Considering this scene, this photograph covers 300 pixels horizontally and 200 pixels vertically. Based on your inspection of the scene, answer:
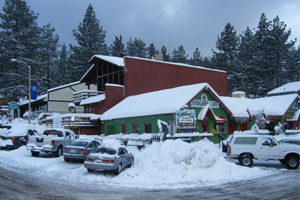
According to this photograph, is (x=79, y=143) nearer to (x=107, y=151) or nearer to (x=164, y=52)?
(x=107, y=151)

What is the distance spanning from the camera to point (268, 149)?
18750mm

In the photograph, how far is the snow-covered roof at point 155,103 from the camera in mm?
27969

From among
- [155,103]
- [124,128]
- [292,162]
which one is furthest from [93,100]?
[292,162]

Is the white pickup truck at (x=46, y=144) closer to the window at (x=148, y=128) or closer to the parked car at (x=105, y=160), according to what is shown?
the parked car at (x=105, y=160)

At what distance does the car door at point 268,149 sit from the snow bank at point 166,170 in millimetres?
1542

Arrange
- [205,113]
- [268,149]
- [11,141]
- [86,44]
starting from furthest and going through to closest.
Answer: [86,44] → [205,113] → [11,141] → [268,149]

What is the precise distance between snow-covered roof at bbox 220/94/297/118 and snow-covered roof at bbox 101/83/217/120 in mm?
5503

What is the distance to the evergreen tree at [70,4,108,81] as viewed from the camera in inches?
2467

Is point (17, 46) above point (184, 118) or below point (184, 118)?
above

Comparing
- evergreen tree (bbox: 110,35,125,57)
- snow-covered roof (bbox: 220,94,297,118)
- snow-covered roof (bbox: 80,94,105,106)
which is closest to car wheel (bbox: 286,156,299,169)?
snow-covered roof (bbox: 220,94,297,118)

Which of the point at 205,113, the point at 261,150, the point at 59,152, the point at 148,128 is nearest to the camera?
the point at 261,150

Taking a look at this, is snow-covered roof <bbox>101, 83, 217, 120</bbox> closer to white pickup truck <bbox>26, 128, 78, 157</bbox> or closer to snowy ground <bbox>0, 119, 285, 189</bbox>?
snowy ground <bbox>0, 119, 285, 189</bbox>

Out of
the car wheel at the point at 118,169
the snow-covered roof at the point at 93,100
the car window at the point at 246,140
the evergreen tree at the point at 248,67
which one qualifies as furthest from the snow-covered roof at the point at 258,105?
the evergreen tree at the point at 248,67

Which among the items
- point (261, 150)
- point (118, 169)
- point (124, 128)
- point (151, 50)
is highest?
point (151, 50)
